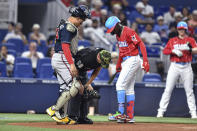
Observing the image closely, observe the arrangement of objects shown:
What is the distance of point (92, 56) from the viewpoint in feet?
27.8

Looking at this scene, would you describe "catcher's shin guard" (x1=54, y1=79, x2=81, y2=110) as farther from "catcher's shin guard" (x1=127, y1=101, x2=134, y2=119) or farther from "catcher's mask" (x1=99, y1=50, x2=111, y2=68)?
"catcher's shin guard" (x1=127, y1=101, x2=134, y2=119)

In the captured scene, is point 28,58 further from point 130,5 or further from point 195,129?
point 130,5

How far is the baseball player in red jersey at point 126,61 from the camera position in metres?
9.41

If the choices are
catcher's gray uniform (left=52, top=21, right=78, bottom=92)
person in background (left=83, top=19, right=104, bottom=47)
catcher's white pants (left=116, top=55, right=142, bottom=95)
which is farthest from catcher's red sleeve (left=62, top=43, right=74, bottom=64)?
person in background (left=83, top=19, right=104, bottom=47)

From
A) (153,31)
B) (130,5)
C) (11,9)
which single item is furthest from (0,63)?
(130,5)

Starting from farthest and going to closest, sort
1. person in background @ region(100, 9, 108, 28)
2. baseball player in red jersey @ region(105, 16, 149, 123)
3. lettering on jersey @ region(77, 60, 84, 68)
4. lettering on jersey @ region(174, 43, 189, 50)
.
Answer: person in background @ region(100, 9, 108, 28) → lettering on jersey @ region(174, 43, 189, 50) → baseball player in red jersey @ region(105, 16, 149, 123) → lettering on jersey @ region(77, 60, 84, 68)

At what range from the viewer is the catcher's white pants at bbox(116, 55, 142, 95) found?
9516mm

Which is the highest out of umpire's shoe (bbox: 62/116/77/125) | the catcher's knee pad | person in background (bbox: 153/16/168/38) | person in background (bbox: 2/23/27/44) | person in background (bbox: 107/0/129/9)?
person in background (bbox: 107/0/129/9)

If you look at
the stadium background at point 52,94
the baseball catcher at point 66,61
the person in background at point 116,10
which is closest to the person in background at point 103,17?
the person in background at point 116,10

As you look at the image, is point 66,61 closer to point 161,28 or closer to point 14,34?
point 14,34

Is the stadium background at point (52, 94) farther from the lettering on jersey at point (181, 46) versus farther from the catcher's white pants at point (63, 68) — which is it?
the catcher's white pants at point (63, 68)

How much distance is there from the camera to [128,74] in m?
9.57

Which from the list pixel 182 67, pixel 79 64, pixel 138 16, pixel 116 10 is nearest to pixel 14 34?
pixel 116 10

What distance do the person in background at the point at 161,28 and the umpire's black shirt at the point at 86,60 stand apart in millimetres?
11189
